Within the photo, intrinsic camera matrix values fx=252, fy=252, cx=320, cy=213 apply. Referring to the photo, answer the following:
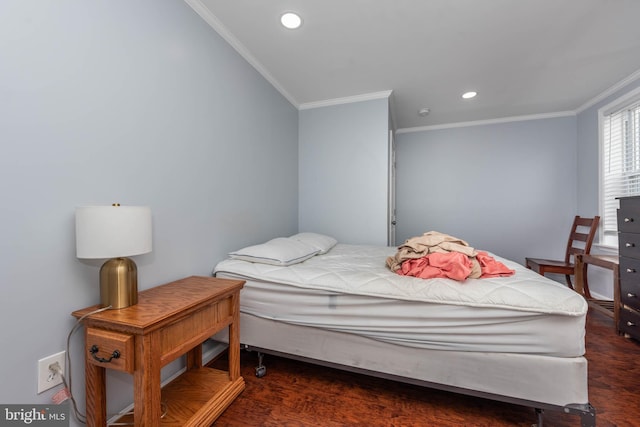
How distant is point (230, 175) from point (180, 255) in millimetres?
694

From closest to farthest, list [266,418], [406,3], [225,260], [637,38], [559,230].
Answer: [266,418], [406,3], [225,260], [637,38], [559,230]

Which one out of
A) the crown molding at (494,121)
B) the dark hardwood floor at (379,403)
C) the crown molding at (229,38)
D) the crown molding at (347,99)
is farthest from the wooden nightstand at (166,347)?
the crown molding at (494,121)

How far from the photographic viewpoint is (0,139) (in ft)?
2.76

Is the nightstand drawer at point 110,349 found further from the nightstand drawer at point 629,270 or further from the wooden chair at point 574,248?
the wooden chair at point 574,248

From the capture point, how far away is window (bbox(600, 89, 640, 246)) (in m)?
2.60

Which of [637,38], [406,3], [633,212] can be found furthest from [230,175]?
[637,38]

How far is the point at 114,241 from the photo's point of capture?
3.02ft

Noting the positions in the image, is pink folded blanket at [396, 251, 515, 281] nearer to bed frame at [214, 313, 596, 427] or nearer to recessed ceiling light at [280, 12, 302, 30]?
bed frame at [214, 313, 596, 427]

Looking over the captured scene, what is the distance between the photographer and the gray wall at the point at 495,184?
3.38 meters

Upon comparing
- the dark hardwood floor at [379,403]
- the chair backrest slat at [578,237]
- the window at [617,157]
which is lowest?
the dark hardwood floor at [379,403]

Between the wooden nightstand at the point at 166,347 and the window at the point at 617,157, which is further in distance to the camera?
the window at the point at 617,157

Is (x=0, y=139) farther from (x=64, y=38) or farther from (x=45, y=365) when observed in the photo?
(x=45, y=365)
